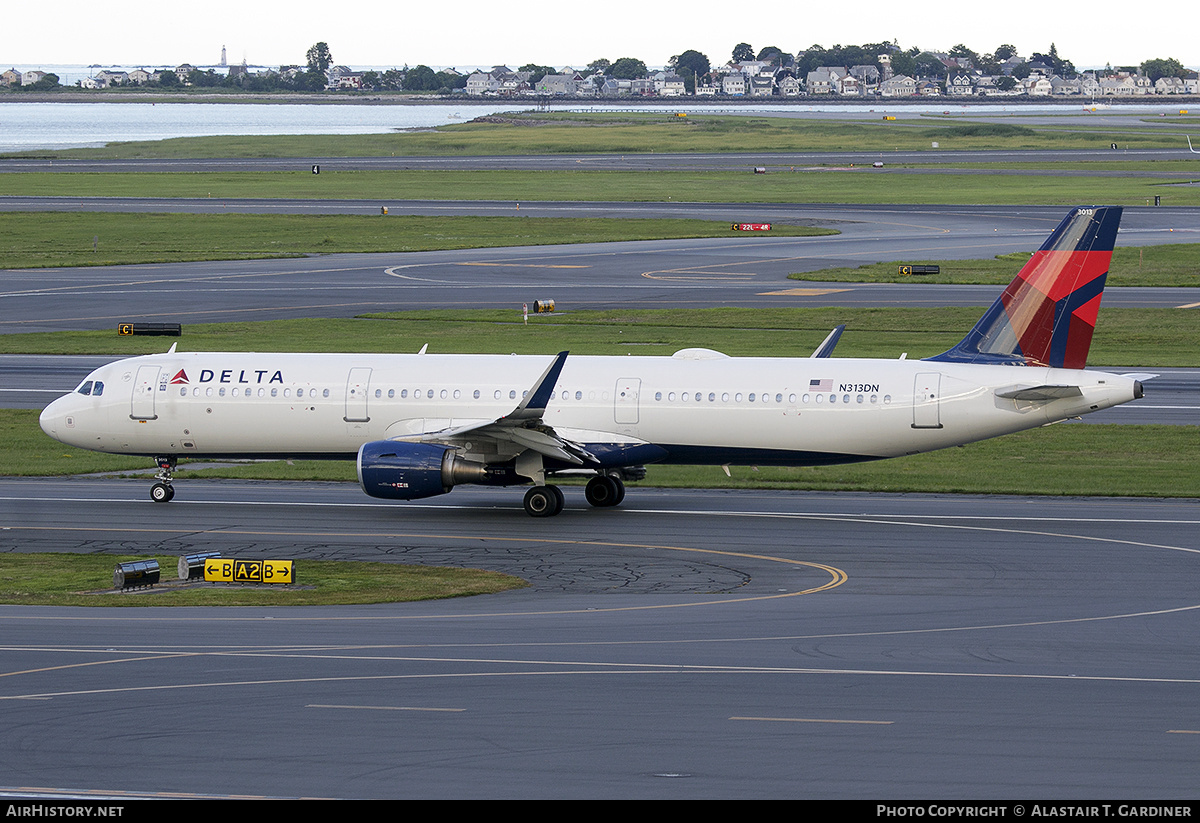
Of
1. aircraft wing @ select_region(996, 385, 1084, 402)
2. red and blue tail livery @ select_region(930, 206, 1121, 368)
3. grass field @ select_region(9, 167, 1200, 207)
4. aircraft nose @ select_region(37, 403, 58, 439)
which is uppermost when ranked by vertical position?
grass field @ select_region(9, 167, 1200, 207)

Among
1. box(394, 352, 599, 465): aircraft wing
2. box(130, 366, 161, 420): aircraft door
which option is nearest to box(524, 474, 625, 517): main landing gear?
box(394, 352, 599, 465): aircraft wing

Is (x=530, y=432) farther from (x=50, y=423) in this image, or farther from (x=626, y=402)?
(x=50, y=423)

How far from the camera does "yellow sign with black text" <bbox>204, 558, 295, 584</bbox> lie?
32.3 m

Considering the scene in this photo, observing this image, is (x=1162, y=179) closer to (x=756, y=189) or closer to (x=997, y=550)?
(x=756, y=189)

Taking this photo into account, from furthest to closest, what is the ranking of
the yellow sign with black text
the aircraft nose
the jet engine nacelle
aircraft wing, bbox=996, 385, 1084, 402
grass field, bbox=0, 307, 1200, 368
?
grass field, bbox=0, 307, 1200, 368
the aircraft nose
the jet engine nacelle
aircraft wing, bbox=996, 385, 1084, 402
the yellow sign with black text

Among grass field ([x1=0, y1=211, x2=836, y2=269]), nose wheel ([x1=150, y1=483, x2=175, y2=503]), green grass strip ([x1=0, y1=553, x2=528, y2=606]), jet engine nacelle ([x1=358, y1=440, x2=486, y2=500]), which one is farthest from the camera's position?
grass field ([x1=0, y1=211, x2=836, y2=269])

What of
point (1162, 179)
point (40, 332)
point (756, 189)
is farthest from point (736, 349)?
point (1162, 179)

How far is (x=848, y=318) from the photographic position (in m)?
75.8

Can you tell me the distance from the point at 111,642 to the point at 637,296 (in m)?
59.5

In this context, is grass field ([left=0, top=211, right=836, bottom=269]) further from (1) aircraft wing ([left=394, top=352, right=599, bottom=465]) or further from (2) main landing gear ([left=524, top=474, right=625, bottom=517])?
(1) aircraft wing ([left=394, top=352, right=599, bottom=465])

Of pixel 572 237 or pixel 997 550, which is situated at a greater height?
pixel 572 237

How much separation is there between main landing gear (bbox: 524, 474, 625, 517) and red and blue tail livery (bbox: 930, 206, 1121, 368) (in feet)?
36.4
